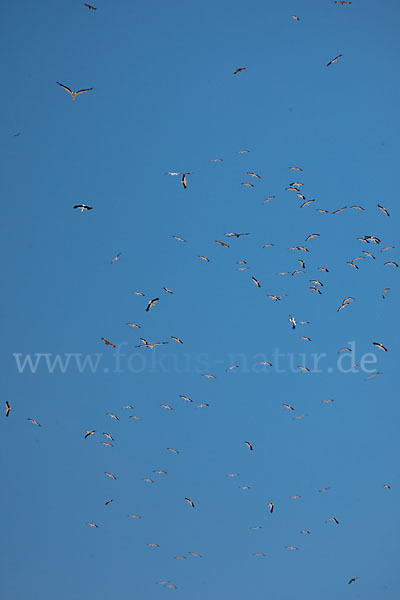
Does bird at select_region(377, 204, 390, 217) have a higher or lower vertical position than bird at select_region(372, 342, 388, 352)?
higher

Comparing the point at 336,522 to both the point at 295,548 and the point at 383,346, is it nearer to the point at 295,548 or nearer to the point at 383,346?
the point at 295,548

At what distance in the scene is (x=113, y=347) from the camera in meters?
15.9

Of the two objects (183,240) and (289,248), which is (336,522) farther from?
(183,240)

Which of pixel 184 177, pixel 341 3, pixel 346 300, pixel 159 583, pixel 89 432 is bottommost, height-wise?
pixel 159 583

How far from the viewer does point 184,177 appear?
15.7 meters

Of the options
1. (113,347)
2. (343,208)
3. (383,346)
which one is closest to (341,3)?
(343,208)

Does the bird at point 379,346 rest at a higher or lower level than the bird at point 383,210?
lower

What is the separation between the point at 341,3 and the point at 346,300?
6.87 metres

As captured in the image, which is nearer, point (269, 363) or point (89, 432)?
point (89, 432)

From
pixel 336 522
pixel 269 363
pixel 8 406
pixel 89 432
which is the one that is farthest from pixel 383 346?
pixel 8 406

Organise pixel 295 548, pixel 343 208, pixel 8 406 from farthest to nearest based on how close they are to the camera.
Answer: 1. pixel 295 548
2. pixel 343 208
3. pixel 8 406

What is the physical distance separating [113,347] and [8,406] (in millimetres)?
2682

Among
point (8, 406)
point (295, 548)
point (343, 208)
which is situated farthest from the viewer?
point (295, 548)

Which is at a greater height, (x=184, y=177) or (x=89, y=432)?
(x=184, y=177)
